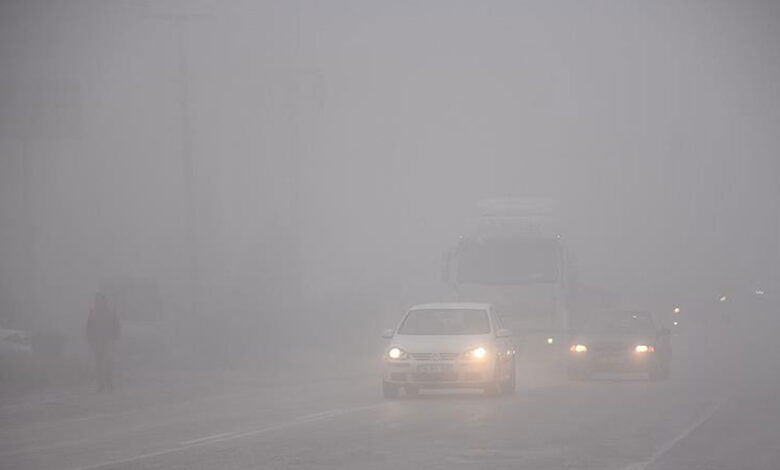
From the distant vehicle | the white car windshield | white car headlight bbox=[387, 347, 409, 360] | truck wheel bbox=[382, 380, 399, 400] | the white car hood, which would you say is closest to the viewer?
the white car hood

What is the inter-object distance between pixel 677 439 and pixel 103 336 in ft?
51.1

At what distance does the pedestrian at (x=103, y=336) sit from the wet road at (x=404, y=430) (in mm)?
997

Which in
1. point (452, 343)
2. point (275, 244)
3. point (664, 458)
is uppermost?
point (275, 244)

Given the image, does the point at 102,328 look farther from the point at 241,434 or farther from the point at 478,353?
the point at 241,434

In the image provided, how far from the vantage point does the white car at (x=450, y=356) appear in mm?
27297

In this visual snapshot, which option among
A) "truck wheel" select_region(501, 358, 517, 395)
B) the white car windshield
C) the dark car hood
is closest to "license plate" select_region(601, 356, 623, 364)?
the dark car hood

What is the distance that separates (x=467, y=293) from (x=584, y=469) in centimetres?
2710

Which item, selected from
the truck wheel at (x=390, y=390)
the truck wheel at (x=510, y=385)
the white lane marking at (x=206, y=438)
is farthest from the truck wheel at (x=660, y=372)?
the white lane marking at (x=206, y=438)

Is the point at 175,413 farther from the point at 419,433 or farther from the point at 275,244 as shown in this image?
the point at 275,244

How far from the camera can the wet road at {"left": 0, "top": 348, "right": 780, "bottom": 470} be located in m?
16.9

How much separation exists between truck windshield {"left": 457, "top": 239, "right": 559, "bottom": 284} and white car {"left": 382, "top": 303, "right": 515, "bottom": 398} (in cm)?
1384

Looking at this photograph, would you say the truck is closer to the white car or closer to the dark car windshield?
the dark car windshield

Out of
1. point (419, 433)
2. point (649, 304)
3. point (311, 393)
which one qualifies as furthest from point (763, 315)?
point (419, 433)

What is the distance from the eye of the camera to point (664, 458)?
17.0 metres
